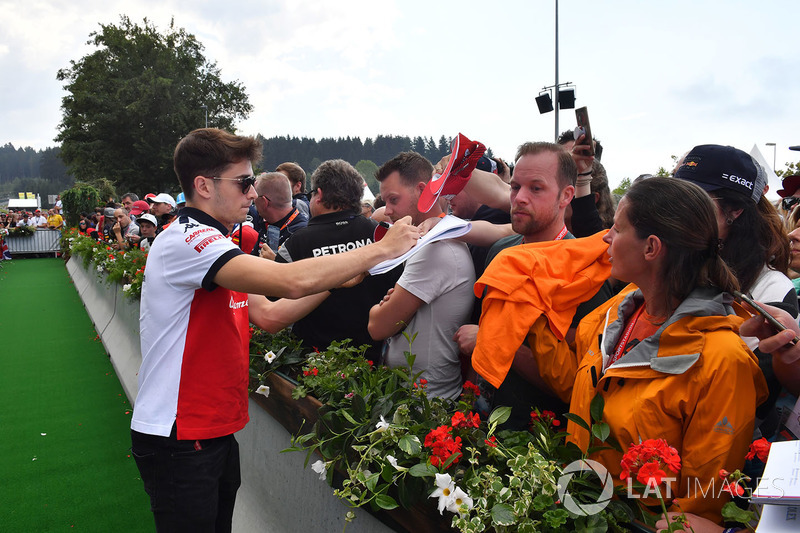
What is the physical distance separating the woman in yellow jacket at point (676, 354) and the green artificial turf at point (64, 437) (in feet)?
12.5

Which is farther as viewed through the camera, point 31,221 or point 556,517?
point 31,221

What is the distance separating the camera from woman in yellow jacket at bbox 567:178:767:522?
1718 millimetres

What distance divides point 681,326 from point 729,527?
A: 2.06 feet

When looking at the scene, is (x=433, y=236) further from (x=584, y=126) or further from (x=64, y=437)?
(x=64, y=437)

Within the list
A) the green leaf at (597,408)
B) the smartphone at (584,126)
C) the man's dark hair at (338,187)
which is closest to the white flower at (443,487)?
the green leaf at (597,408)

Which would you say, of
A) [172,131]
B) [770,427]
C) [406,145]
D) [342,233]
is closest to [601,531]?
[770,427]

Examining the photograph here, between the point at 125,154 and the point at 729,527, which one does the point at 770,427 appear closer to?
the point at 729,527

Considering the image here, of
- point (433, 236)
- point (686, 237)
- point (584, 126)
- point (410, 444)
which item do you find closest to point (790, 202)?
point (584, 126)

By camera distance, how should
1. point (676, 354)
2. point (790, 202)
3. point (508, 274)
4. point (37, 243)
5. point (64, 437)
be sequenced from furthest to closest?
1. point (37, 243)
2. point (64, 437)
3. point (790, 202)
4. point (508, 274)
5. point (676, 354)

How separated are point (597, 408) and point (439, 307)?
1.11 m

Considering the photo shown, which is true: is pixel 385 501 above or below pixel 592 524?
below

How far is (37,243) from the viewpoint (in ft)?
91.5

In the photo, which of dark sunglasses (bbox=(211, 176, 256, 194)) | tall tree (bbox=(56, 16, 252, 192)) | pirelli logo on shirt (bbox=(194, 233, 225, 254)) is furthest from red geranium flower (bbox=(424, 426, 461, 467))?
tall tree (bbox=(56, 16, 252, 192))

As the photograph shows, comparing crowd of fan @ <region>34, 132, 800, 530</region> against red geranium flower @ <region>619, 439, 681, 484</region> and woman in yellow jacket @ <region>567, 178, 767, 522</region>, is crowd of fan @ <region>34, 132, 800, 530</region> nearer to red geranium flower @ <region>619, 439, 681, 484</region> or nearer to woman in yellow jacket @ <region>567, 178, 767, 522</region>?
woman in yellow jacket @ <region>567, 178, 767, 522</region>
